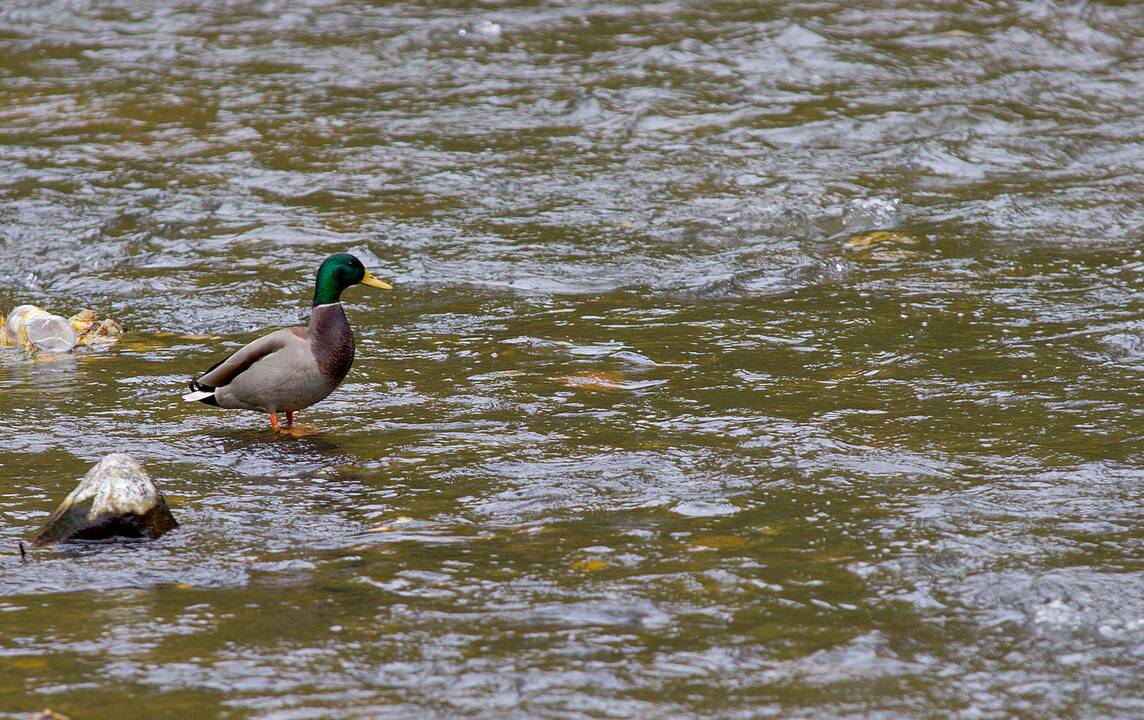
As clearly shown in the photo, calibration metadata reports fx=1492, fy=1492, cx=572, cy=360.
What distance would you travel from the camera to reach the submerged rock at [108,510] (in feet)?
17.9

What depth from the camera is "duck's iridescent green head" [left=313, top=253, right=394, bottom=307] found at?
723cm

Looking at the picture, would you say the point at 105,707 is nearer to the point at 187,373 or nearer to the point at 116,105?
the point at 187,373

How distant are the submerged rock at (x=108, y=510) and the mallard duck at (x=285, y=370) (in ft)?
4.61

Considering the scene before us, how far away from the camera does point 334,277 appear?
7262 mm

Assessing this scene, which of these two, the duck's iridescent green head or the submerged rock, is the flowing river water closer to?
the submerged rock

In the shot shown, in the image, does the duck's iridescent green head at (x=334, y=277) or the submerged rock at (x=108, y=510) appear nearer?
the submerged rock at (x=108, y=510)

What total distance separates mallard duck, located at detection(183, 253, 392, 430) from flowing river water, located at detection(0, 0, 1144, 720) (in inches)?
9.5

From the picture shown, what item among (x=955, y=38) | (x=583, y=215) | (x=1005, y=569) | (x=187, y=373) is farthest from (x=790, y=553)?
(x=955, y=38)

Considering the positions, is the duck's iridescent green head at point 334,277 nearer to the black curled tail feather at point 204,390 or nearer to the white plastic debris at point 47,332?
the black curled tail feather at point 204,390

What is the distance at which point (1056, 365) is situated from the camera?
7570mm

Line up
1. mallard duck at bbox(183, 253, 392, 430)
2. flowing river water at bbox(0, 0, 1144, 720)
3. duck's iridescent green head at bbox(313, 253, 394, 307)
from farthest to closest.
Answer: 1. duck's iridescent green head at bbox(313, 253, 394, 307)
2. mallard duck at bbox(183, 253, 392, 430)
3. flowing river water at bbox(0, 0, 1144, 720)

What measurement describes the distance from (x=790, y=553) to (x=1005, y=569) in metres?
0.74

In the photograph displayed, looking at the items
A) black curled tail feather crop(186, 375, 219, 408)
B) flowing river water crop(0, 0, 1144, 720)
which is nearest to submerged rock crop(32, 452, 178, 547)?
flowing river water crop(0, 0, 1144, 720)

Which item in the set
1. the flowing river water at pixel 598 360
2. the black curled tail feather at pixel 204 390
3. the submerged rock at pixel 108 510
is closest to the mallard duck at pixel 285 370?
the black curled tail feather at pixel 204 390
